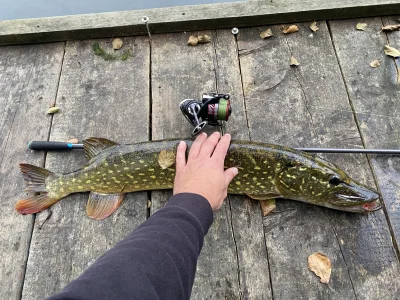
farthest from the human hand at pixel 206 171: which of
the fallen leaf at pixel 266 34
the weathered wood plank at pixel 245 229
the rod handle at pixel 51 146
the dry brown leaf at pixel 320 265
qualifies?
the fallen leaf at pixel 266 34

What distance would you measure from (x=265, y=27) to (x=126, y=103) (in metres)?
1.26

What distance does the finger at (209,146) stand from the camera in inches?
76.5

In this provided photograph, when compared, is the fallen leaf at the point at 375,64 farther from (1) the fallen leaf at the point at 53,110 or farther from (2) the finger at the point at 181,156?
(1) the fallen leaf at the point at 53,110

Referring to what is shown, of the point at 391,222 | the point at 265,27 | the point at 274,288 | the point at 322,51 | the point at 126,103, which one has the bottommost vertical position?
the point at 274,288

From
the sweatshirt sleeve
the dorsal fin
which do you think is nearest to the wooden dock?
the dorsal fin

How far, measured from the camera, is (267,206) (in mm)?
2117

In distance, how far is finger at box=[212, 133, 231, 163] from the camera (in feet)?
6.34

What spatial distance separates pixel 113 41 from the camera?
2891mm

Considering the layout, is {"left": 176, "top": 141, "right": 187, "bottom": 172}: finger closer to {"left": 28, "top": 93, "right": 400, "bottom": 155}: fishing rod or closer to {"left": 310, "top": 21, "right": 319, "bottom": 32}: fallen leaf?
{"left": 28, "top": 93, "right": 400, "bottom": 155}: fishing rod

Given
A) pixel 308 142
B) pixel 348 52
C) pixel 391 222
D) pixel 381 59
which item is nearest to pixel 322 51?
pixel 348 52

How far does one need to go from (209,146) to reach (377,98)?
1.29m

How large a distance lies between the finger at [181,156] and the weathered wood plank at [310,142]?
55 cm

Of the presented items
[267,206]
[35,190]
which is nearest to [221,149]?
[267,206]

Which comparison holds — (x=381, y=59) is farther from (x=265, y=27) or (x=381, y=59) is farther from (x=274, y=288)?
(x=274, y=288)
